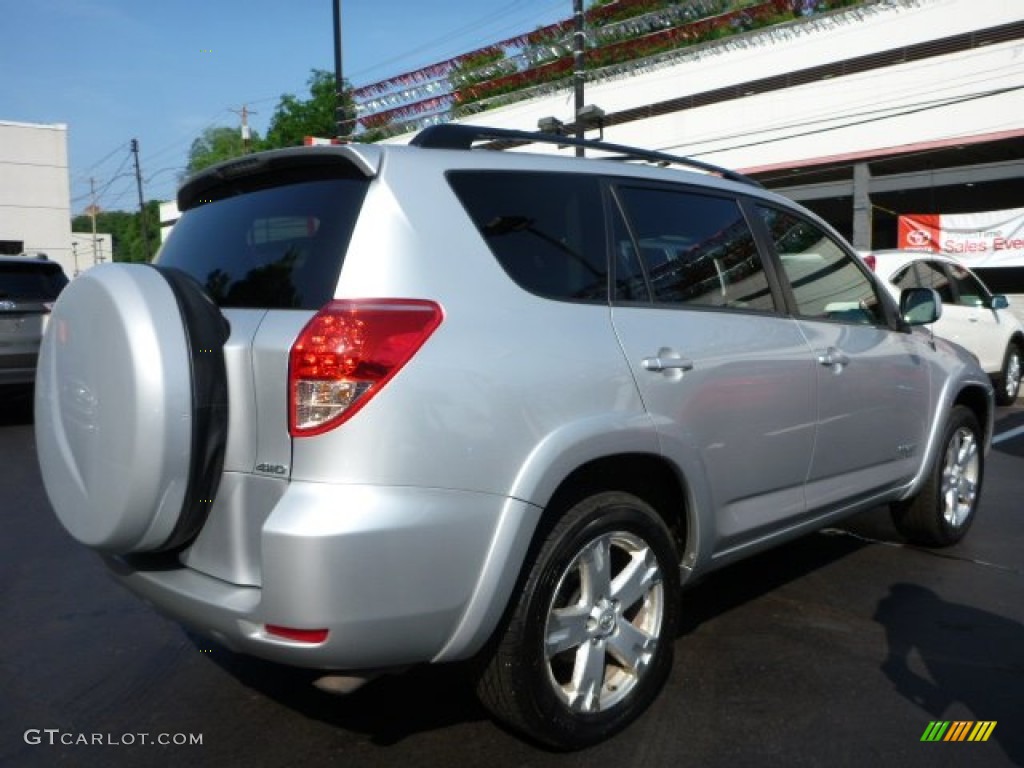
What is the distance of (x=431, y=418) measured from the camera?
2.32 m

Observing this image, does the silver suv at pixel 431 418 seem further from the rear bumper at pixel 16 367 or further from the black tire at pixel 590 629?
the rear bumper at pixel 16 367

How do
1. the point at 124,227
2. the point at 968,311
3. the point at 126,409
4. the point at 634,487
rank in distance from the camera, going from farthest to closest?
the point at 124,227 → the point at 968,311 → the point at 634,487 → the point at 126,409

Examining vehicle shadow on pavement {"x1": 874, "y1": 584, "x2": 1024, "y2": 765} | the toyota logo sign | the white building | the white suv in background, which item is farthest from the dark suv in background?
the white building

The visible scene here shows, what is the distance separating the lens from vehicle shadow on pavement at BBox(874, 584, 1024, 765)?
120 inches

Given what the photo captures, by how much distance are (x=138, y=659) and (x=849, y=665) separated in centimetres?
270

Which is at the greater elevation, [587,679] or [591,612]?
[591,612]

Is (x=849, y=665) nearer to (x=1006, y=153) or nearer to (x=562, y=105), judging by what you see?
(x=1006, y=153)

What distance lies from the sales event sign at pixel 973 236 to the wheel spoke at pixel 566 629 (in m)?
15.5

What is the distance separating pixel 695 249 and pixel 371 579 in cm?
184

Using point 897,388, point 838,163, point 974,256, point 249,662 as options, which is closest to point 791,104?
point 838,163

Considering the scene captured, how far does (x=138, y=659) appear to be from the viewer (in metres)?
3.53

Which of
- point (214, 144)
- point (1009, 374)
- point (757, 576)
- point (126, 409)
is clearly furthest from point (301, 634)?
point (214, 144)

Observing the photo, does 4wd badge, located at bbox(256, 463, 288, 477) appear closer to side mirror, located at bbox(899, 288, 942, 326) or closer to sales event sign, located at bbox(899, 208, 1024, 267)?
side mirror, located at bbox(899, 288, 942, 326)

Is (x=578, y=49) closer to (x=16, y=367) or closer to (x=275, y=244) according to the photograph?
(x=16, y=367)
